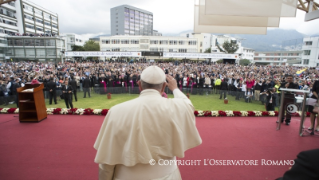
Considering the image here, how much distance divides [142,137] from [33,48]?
6177cm

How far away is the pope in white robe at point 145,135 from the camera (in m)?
1.60

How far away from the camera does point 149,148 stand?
5.40 ft

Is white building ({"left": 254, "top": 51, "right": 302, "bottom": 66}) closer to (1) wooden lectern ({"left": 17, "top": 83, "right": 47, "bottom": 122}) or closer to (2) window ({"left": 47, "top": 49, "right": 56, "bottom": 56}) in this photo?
(2) window ({"left": 47, "top": 49, "right": 56, "bottom": 56})

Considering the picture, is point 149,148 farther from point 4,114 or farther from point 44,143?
point 4,114

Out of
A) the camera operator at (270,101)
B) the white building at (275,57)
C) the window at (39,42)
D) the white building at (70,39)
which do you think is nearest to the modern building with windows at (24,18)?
the white building at (70,39)

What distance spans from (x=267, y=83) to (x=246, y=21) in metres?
10.6

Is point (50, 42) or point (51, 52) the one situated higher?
point (50, 42)

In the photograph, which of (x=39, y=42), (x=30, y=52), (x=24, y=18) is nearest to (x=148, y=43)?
(x=39, y=42)

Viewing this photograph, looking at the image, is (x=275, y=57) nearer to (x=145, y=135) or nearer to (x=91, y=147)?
(x=91, y=147)

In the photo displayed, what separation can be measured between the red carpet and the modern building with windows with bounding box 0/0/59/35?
61.4m

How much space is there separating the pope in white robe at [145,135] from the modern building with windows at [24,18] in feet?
215

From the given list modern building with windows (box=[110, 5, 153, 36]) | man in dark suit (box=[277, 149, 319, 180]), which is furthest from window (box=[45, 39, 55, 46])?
modern building with windows (box=[110, 5, 153, 36])

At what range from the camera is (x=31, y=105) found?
22.0 feet

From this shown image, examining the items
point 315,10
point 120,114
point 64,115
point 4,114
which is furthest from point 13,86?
point 315,10
